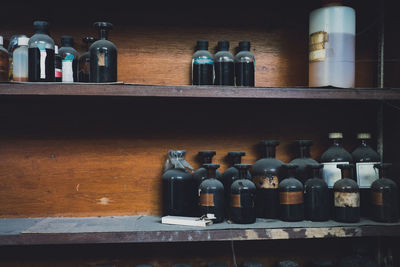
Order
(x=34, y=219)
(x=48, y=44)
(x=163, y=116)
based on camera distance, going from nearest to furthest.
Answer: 1. (x=48, y=44)
2. (x=34, y=219)
3. (x=163, y=116)

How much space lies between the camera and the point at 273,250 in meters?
1.60

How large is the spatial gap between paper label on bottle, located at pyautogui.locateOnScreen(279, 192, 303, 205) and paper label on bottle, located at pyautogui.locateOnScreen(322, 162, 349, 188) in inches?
7.0

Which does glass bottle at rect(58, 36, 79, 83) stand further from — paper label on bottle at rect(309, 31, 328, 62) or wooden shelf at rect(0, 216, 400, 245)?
paper label on bottle at rect(309, 31, 328, 62)

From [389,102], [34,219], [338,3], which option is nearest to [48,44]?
[34,219]

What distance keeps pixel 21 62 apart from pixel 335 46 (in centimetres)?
118

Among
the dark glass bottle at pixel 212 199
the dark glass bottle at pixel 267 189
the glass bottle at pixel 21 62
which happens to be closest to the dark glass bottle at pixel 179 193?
the dark glass bottle at pixel 212 199

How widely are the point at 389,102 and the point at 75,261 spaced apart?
152 cm

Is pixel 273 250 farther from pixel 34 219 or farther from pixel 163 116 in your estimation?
pixel 34 219

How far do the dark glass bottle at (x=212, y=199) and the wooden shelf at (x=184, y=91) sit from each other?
278 mm

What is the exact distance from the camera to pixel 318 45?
54.8 inches

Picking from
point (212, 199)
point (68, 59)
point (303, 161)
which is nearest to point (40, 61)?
point (68, 59)

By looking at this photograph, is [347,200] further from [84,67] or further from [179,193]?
[84,67]

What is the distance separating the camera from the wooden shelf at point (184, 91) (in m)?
1.19

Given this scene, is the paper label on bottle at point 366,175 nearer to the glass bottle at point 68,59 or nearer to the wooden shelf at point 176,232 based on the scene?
the wooden shelf at point 176,232
